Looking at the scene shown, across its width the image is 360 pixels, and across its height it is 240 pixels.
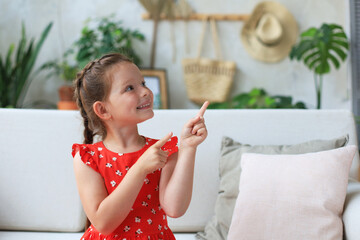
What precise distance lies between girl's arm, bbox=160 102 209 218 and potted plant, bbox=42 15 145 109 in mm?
2344

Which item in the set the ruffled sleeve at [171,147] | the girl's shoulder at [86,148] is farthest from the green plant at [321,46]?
the girl's shoulder at [86,148]

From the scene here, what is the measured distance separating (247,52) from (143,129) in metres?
2.22

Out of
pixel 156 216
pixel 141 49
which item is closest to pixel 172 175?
pixel 156 216

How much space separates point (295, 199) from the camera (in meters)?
1.47

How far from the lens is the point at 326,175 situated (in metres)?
1.50

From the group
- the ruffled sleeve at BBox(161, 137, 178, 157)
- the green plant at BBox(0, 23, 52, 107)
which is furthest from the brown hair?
the green plant at BBox(0, 23, 52, 107)

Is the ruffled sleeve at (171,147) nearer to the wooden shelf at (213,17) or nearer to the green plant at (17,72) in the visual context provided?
the green plant at (17,72)

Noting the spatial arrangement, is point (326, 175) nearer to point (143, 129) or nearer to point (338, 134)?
point (338, 134)

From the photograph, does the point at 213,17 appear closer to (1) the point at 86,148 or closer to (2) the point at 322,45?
(2) the point at 322,45

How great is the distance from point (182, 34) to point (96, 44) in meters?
0.74

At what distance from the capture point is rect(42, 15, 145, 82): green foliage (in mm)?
3514

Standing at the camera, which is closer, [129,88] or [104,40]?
[129,88]

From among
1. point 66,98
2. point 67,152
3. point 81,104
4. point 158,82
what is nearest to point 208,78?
point 158,82

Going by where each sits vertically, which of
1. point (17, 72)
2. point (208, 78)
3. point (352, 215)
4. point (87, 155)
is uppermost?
point (17, 72)
